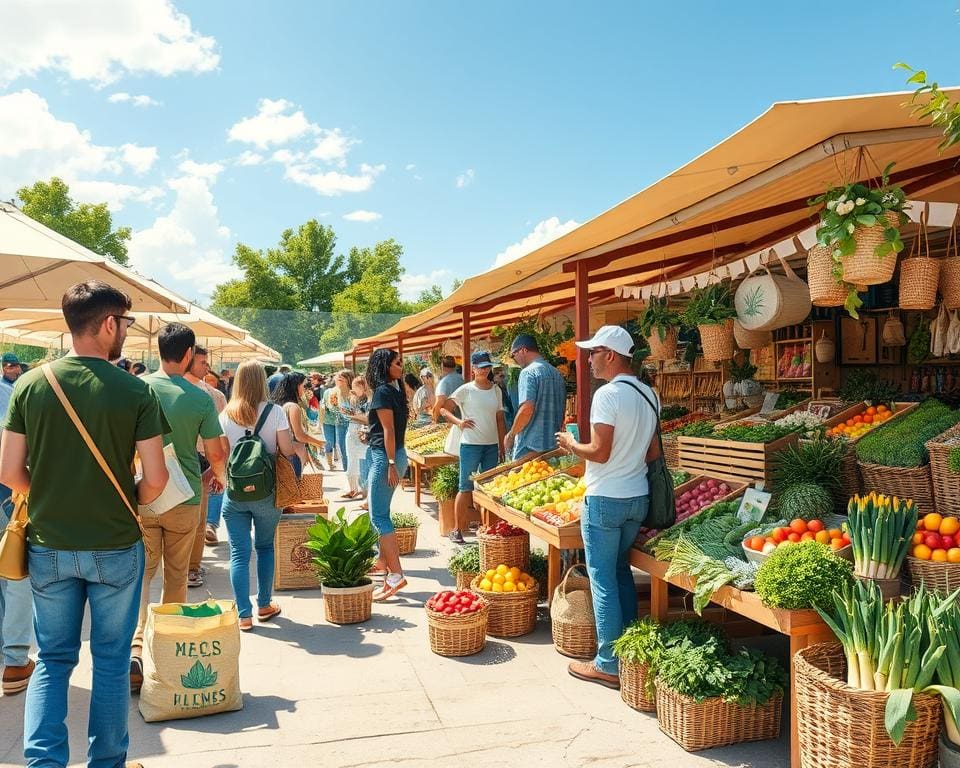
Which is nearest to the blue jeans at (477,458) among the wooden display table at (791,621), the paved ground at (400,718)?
the paved ground at (400,718)

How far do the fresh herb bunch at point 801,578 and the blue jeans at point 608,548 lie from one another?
3.12 ft

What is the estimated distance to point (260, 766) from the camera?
10.2 feet

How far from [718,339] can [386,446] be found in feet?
8.58

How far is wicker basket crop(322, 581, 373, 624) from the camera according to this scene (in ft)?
16.5

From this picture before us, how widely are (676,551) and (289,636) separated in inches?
104

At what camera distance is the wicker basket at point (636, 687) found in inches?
142

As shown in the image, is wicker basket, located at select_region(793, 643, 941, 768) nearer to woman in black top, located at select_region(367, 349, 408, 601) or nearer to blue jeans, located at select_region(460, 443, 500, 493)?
woman in black top, located at select_region(367, 349, 408, 601)

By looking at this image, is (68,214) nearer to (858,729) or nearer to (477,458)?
(477,458)

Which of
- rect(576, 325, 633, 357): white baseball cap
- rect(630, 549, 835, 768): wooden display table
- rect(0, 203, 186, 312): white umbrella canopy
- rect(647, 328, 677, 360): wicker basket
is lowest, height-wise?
rect(630, 549, 835, 768): wooden display table

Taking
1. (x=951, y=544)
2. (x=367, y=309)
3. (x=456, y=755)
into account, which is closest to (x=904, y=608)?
(x=951, y=544)

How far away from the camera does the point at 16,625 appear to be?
3906mm

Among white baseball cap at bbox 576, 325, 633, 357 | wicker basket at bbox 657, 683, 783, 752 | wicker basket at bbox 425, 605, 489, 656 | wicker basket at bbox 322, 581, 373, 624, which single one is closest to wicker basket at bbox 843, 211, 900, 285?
white baseball cap at bbox 576, 325, 633, 357

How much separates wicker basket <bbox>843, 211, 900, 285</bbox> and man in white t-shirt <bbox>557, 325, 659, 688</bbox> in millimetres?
1140

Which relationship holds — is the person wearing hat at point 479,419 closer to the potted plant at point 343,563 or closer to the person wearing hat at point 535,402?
the person wearing hat at point 535,402
